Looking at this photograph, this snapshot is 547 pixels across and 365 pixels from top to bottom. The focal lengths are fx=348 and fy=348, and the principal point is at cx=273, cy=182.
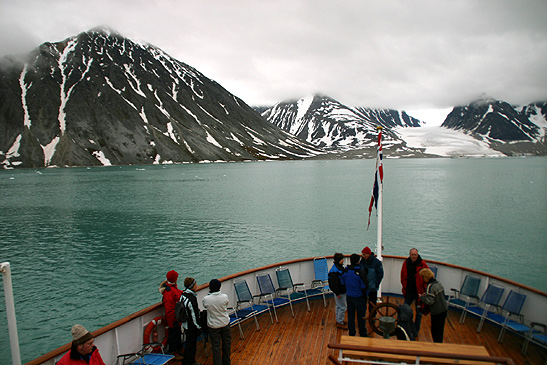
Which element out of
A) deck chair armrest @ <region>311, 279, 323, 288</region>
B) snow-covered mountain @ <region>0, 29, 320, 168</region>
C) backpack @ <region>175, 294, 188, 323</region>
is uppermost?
snow-covered mountain @ <region>0, 29, 320, 168</region>

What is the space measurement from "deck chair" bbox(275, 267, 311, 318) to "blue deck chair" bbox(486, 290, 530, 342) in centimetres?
464

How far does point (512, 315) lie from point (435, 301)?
266 centimetres

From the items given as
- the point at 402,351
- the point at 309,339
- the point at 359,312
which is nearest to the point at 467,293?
the point at 359,312

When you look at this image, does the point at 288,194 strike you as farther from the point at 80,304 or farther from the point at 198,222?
the point at 80,304

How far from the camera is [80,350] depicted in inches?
209

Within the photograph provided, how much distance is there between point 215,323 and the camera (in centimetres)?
697

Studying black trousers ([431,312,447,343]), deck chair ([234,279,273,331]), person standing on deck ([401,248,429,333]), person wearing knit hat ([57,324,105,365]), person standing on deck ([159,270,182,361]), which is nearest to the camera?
person wearing knit hat ([57,324,105,365])

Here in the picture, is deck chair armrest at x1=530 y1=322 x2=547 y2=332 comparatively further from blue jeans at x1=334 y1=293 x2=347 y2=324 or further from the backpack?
the backpack

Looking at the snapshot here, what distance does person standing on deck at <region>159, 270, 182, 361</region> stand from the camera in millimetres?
7672

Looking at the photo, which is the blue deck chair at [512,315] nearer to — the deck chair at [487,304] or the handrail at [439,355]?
the deck chair at [487,304]

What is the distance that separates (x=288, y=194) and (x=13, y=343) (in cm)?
5476

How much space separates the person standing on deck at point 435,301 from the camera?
7.07m

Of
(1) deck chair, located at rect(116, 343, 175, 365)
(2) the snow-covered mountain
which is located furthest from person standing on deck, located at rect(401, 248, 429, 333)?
(2) the snow-covered mountain

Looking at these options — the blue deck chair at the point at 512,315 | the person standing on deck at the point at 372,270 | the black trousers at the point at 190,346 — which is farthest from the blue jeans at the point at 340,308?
the black trousers at the point at 190,346
